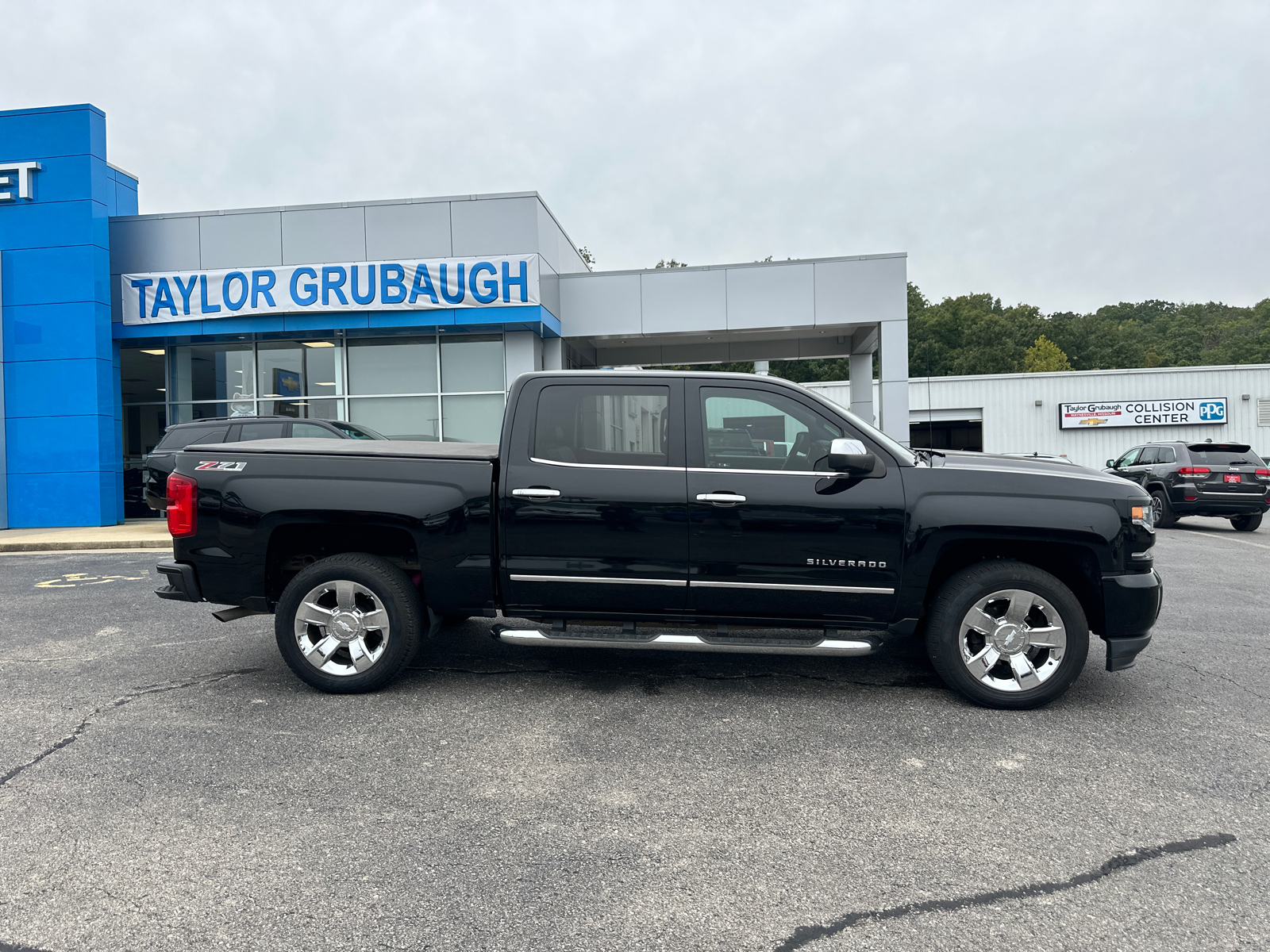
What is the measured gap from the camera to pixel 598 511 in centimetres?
463

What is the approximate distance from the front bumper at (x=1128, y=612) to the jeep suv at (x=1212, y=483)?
11220mm

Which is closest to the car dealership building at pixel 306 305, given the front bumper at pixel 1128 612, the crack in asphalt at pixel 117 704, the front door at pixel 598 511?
the crack in asphalt at pixel 117 704

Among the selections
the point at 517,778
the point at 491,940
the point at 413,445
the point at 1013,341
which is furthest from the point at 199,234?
the point at 1013,341

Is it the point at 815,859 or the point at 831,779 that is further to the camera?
the point at 831,779

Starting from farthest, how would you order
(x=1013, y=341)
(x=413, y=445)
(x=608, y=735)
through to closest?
1. (x=1013, y=341)
2. (x=413, y=445)
3. (x=608, y=735)

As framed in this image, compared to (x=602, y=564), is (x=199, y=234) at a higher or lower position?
higher

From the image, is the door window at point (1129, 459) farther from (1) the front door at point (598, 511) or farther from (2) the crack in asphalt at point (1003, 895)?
(2) the crack in asphalt at point (1003, 895)

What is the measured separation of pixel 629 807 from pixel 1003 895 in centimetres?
139

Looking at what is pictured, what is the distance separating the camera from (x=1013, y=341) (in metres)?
79.4

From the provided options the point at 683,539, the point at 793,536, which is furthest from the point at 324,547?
the point at 793,536

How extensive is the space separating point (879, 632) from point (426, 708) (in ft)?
8.45

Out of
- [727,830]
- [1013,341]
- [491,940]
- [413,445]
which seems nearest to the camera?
[491,940]

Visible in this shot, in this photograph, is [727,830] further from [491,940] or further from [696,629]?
[696,629]

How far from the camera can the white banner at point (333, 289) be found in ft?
52.9
